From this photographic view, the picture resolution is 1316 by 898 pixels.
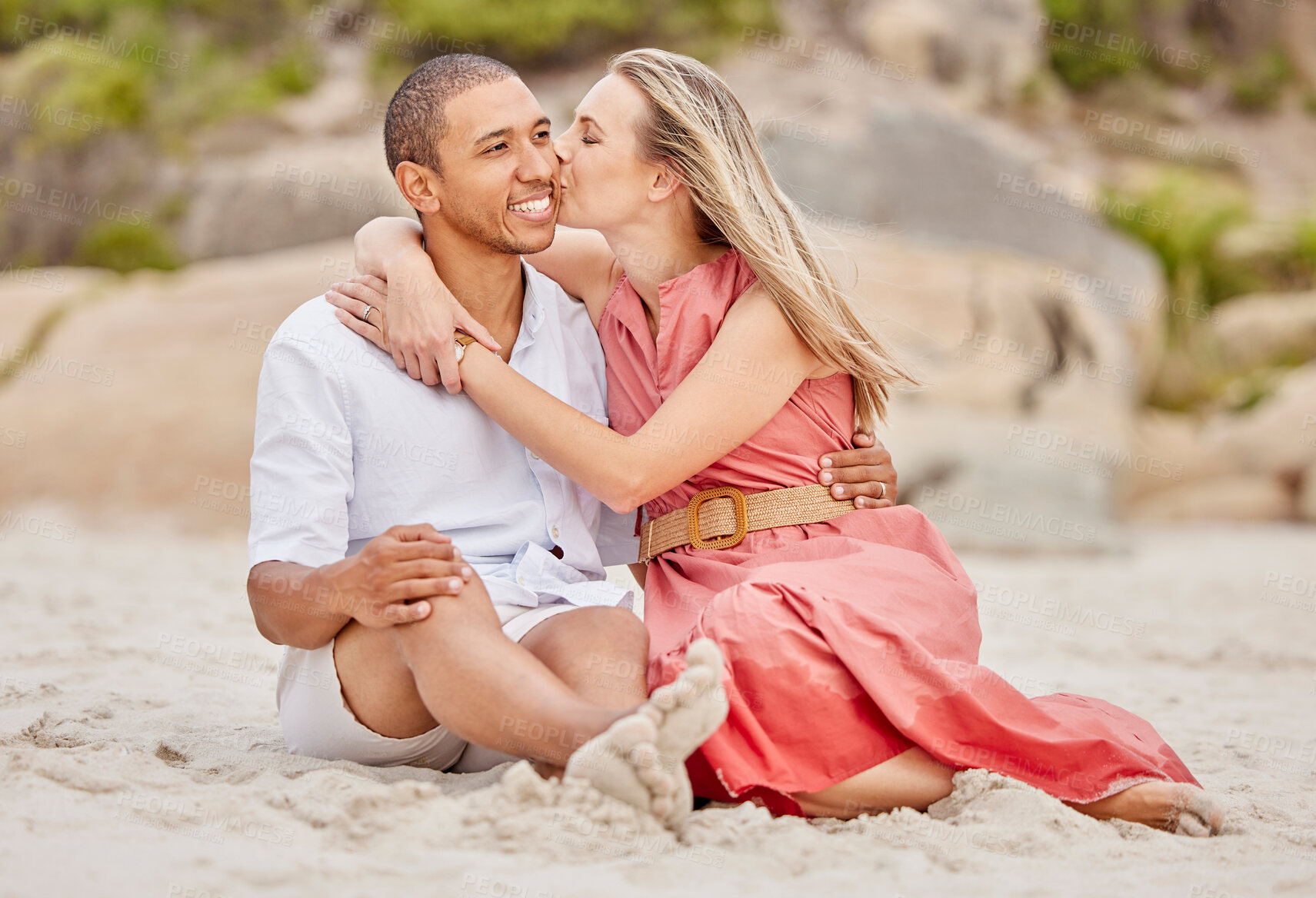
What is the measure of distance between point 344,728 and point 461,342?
3.05 ft

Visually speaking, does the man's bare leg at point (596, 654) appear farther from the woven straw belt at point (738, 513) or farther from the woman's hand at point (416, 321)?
the woman's hand at point (416, 321)

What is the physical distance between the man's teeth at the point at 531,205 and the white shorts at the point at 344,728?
101 cm

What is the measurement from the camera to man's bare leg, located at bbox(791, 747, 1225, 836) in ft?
8.43

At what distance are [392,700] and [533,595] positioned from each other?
42cm

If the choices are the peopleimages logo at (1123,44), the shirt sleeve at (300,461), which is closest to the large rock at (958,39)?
the peopleimages logo at (1123,44)

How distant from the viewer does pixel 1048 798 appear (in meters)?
2.55

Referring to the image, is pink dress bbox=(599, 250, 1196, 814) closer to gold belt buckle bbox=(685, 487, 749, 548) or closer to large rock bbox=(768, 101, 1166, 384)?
gold belt buckle bbox=(685, 487, 749, 548)

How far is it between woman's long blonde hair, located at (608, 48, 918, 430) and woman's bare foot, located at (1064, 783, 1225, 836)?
3.73 ft

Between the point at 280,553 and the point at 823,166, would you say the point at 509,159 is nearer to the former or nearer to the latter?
the point at 280,553

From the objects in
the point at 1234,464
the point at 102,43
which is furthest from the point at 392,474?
the point at 102,43

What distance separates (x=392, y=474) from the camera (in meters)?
2.91

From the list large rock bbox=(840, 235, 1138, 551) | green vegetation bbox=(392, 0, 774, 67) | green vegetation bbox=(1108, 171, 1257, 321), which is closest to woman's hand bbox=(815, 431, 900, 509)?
large rock bbox=(840, 235, 1138, 551)

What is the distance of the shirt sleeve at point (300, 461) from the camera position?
2.69m

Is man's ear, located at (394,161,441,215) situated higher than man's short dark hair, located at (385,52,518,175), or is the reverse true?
man's short dark hair, located at (385,52,518,175)
